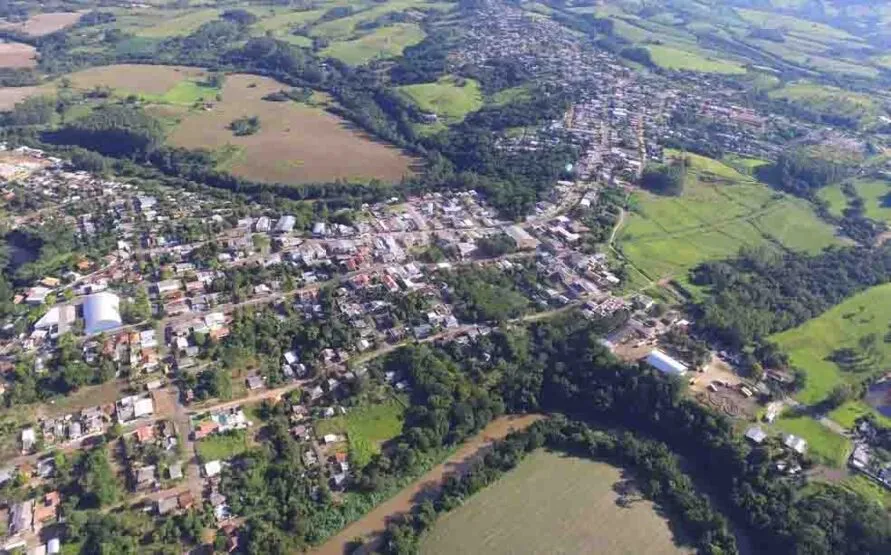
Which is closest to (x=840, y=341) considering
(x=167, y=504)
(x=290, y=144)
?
(x=167, y=504)

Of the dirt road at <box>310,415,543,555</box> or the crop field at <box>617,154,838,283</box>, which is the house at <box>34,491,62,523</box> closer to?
the dirt road at <box>310,415,543,555</box>

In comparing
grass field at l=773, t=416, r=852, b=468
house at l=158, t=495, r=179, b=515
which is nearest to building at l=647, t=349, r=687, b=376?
grass field at l=773, t=416, r=852, b=468

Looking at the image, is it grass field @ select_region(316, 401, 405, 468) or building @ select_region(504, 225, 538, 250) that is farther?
building @ select_region(504, 225, 538, 250)

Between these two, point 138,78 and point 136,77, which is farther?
point 136,77

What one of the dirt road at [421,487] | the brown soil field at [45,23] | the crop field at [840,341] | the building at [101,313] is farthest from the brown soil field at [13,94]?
the crop field at [840,341]

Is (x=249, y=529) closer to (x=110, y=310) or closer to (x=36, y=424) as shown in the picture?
(x=36, y=424)

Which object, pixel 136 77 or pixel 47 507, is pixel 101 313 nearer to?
pixel 47 507
